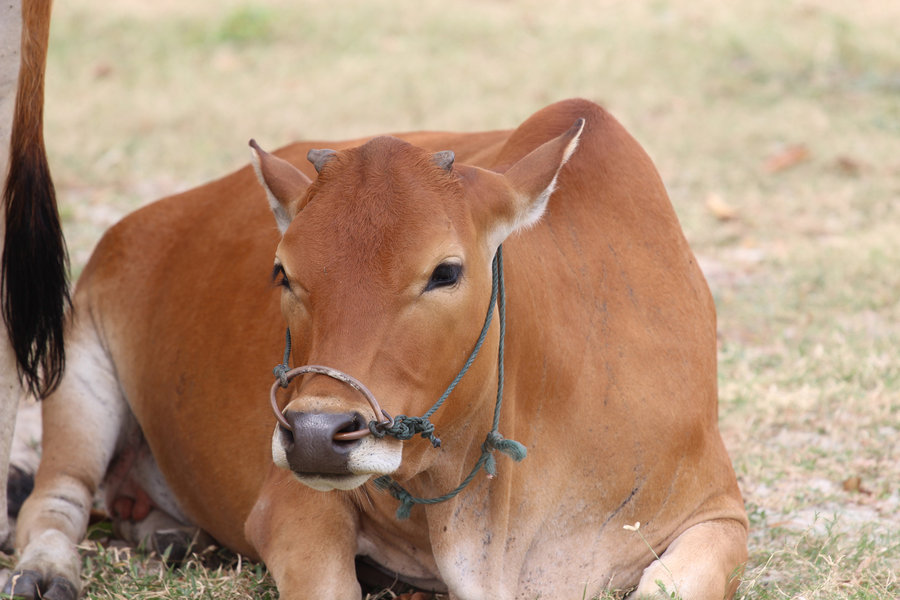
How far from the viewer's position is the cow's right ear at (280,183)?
2.46 m

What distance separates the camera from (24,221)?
2.96 m

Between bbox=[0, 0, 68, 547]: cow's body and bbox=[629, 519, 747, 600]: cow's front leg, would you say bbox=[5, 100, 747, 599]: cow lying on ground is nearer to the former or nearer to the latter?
bbox=[629, 519, 747, 600]: cow's front leg

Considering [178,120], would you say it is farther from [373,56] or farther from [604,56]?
[604,56]

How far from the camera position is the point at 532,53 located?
9.12m

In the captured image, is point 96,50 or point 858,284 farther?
point 96,50

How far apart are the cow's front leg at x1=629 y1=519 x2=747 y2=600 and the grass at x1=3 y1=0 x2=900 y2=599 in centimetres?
13

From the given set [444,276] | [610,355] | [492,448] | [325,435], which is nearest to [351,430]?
[325,435]

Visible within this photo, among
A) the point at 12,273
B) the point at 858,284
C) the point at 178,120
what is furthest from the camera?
the point at 178,120

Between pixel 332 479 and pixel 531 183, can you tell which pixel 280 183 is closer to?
pixel 531 183

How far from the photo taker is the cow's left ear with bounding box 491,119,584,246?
237cm

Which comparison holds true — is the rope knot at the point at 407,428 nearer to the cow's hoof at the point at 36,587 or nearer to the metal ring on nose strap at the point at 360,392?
the metal ring on nose strap at the point at 360,392

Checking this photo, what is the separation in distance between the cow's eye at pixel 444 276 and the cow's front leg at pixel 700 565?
34.0 inches

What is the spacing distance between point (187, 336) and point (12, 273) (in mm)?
619

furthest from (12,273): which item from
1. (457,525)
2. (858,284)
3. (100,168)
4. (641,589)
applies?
(100,168)
